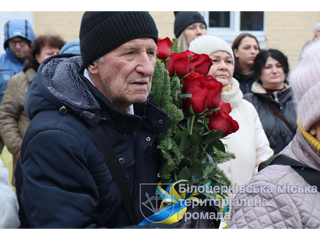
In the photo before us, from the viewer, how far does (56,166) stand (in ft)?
5.33

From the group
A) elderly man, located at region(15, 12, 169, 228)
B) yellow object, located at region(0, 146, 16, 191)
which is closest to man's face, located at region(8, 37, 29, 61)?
yellow object, located at region(0, 146, 16, 191)

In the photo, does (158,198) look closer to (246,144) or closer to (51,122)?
(51,122)

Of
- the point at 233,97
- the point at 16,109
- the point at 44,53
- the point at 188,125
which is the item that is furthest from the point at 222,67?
the point at 16,109

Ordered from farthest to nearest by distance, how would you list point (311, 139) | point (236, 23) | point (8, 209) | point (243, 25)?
point (243, 25)
point (236, 23)
point (8, 209)
point (311, 139)

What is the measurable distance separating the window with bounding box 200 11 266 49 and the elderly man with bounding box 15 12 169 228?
5861 mm

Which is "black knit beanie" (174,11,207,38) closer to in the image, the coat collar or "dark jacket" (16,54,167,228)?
the coat collar

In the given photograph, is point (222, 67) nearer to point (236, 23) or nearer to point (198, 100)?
point (198, 100)

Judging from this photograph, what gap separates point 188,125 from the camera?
78.8 inches

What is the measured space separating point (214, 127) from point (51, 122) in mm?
748

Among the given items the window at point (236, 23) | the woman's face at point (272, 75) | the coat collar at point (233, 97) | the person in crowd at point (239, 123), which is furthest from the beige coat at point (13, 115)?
the window at point (236, 23)

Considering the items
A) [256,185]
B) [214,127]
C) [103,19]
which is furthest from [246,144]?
[103,19]

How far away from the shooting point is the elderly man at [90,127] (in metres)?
1.62

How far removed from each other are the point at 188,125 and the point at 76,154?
575 millimetres

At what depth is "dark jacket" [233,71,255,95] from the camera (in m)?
4.79
